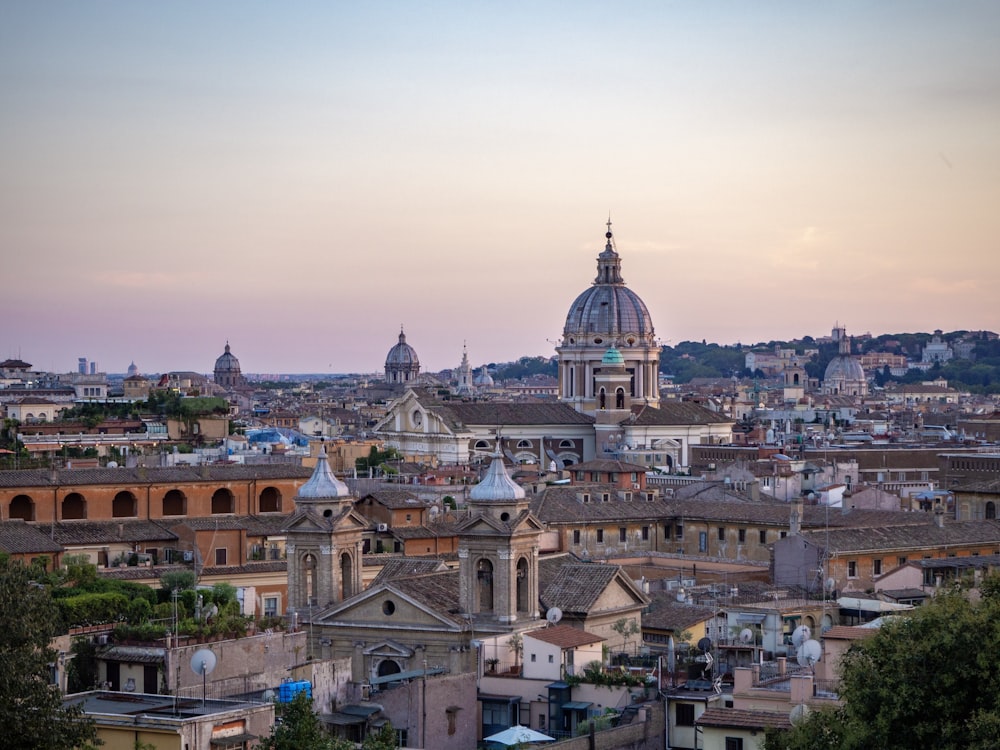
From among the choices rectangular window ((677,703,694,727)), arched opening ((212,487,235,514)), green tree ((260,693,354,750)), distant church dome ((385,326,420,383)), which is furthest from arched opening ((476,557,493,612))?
distant church dome ((385,326,420,383))

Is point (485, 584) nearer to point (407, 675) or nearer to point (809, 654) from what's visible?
point (407, 675)

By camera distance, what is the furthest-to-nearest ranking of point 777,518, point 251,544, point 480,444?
point 480,444 → point 777,518 → point 251,544

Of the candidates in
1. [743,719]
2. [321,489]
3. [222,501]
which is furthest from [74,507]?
[743,719]

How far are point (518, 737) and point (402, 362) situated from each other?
144224 mm

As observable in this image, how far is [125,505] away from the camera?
149 feet

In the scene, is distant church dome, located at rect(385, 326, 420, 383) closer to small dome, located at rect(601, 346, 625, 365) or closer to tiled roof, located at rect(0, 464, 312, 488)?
small dome, located at rect(601, 346, 625, 365)

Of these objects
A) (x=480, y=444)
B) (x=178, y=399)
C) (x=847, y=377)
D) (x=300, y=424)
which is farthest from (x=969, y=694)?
(x=847, y=377)

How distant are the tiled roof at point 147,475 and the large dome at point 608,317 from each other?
39.7m

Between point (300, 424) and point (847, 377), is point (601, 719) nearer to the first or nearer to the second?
point (300, 424)

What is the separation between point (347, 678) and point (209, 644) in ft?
5.58

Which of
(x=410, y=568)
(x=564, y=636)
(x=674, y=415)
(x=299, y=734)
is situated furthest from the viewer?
(x=674, y=415)

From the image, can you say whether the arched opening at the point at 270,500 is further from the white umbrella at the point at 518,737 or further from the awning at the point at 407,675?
the white umbrella at the point at 518,737

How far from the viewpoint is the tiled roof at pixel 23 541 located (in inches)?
1529

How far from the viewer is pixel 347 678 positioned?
27141 mm
